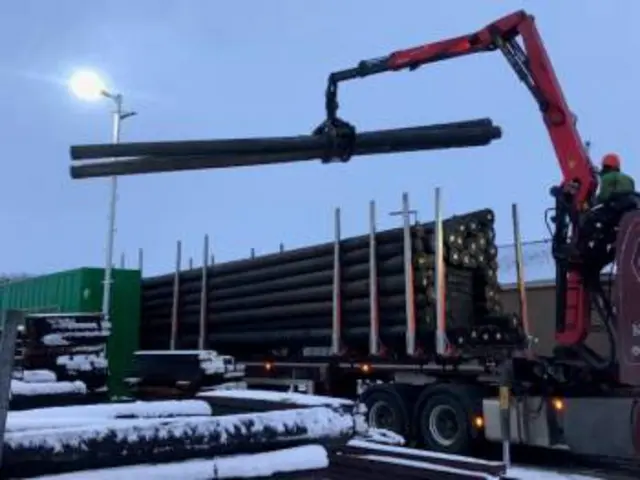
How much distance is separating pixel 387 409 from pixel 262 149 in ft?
30.1

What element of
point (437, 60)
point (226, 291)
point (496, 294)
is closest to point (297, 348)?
point (226, 291)

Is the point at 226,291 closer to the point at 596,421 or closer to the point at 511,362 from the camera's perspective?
the point at 511,362

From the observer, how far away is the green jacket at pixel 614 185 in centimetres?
879

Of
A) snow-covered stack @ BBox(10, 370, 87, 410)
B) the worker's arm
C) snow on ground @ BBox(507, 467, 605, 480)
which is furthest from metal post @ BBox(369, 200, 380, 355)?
snow-covered stack @ BBox(10, 370, 87, 410)

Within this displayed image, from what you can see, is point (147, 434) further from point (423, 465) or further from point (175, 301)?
point (175, 301)

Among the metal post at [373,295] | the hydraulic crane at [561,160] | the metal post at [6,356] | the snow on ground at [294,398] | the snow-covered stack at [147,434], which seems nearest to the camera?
the metal post at [6,356]

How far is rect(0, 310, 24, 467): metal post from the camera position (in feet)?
6.26

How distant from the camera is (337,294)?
11.5 metres

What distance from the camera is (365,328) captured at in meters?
11.2

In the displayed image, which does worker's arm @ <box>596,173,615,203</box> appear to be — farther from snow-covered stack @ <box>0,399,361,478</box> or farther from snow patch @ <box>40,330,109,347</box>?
snow-covered stack @ <box>0,399,361,478</box>

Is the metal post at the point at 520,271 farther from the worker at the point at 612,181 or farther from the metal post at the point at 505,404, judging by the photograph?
the worker at the point at 612,181

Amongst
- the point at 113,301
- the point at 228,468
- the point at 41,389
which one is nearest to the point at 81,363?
the point at 41,389

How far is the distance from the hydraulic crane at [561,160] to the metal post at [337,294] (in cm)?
231

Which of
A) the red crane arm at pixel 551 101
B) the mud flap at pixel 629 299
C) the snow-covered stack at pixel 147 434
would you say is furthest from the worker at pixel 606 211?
the snow-covered stack at pixel 147 434
